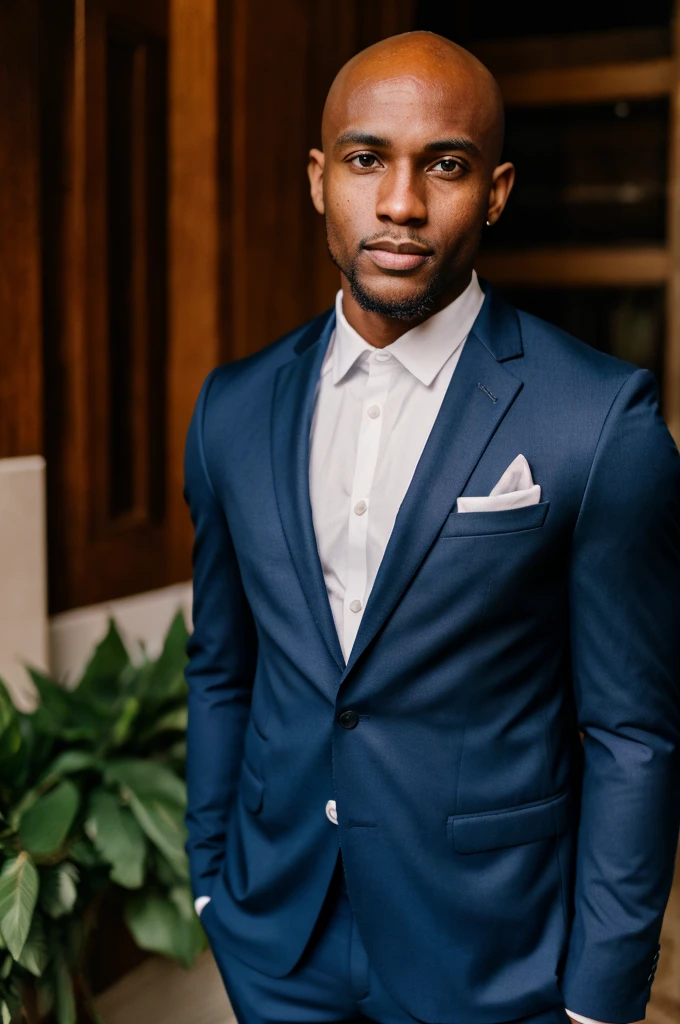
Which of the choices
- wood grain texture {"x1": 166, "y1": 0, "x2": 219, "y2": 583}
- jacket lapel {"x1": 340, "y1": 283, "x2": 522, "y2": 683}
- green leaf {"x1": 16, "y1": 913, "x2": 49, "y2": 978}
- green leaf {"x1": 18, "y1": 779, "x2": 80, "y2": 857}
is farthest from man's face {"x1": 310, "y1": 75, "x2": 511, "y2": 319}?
wood grain texture {"x1": 166, "y1": 0, "x2": 219, "y2": 583}

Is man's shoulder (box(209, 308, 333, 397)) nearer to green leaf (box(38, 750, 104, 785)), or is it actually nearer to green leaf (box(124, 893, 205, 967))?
green leaf (box(38, 750, 104, 785))

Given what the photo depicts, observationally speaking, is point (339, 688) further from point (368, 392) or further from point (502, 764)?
point (368, 392)

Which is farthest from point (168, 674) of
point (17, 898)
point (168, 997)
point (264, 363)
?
point (264, 363)

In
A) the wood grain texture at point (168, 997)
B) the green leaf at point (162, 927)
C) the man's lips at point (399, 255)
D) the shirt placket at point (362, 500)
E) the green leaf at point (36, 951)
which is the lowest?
the wood grain texture at point (168, 997)

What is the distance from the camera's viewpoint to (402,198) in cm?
108

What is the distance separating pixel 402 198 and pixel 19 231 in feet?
4.12

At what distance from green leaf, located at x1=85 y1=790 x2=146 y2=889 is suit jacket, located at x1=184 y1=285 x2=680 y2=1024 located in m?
0.56

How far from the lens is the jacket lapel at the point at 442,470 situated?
1135 mm

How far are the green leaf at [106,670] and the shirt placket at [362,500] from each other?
A: 3.33ft

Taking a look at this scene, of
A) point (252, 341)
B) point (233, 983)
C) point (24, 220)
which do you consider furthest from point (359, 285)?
point (252, 341)

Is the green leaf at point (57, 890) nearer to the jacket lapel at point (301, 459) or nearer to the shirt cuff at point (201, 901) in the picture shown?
the shirt cuff at point (201, 901)

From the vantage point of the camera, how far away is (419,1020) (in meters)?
1.20

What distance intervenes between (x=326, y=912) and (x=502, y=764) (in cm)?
30

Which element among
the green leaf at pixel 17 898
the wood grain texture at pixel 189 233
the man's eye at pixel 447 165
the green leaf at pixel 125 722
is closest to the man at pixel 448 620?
the man's eye at pixel 447 165
